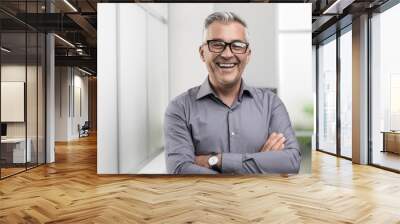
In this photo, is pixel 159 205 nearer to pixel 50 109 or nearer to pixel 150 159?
pixel 150 159

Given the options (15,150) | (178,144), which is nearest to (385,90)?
(178,144)

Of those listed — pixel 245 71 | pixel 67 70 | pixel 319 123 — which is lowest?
pixel 319 123

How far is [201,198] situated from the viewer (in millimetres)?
4879

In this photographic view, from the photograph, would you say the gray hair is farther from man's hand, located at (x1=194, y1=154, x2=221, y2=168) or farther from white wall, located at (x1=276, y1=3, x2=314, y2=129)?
man's hand, located at (x1=194, y1=154, x2=221, y2=168)

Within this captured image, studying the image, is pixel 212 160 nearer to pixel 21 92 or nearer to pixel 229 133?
pixel 229 133

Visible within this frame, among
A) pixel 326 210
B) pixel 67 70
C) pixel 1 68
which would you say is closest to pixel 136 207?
pixel 326 210

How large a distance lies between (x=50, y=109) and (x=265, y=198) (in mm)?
5355

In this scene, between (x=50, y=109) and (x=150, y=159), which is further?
(x=50, y=109)

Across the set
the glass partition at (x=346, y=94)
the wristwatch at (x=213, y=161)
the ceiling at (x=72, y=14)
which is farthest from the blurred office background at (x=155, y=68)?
the glass partition at (x=346, y=94)

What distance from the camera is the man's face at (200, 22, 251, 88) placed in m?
6.06

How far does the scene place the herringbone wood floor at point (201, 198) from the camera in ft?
13.2

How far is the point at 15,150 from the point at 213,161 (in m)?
3.42

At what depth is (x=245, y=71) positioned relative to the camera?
620 cm

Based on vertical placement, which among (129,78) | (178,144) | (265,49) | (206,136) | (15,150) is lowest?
(15,150)
